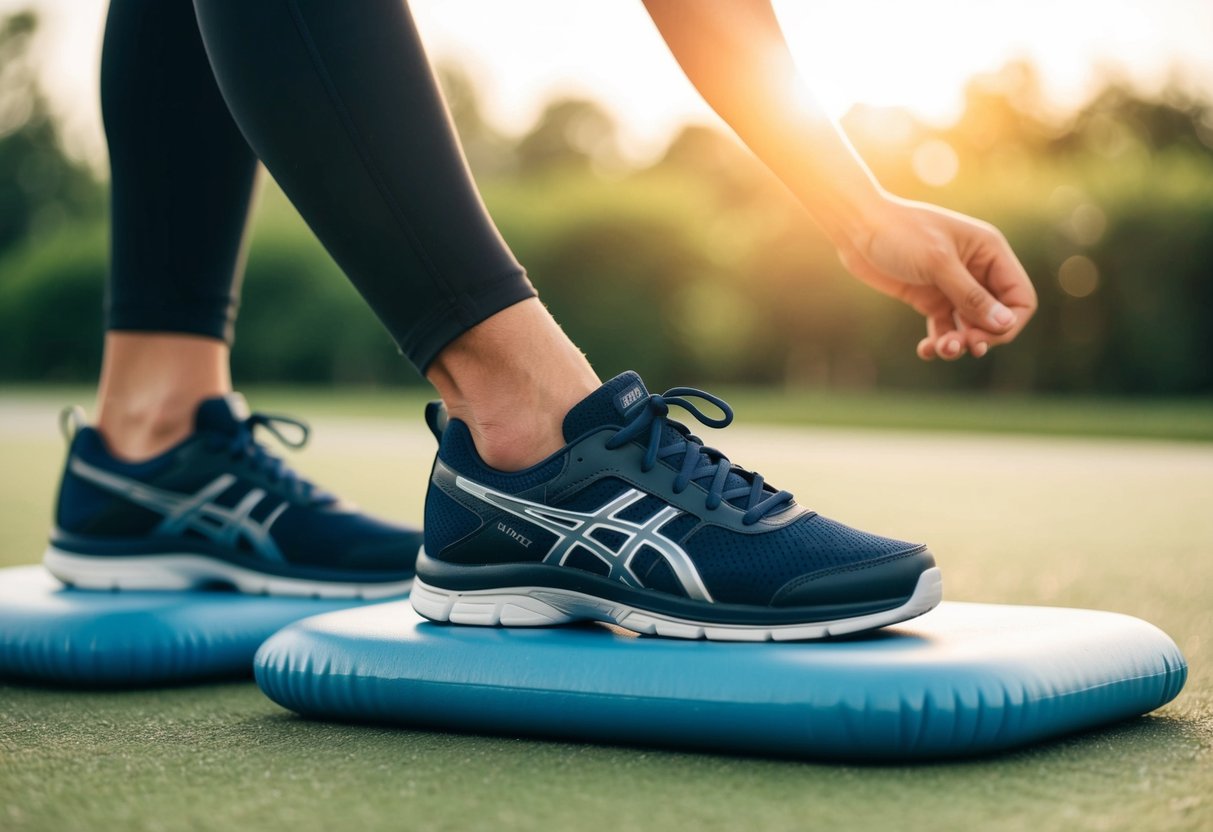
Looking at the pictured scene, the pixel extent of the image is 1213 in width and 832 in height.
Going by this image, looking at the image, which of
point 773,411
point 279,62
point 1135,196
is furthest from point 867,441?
point 1135,196

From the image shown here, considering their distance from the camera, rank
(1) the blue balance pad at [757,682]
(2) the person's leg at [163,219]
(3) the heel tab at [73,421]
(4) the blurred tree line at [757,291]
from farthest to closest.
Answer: (4) the blurred tree line at [757,291], (3) the heel tab at [73,421], (2) the person's leg at [163,219], (1) the blue balance pad at [757,682]

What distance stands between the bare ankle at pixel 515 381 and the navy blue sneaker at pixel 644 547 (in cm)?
2

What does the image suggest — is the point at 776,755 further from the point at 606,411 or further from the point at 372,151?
the point at 372,151

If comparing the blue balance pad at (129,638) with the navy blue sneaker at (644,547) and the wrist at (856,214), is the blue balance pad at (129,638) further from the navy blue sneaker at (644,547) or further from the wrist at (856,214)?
the wrist at (856,214)

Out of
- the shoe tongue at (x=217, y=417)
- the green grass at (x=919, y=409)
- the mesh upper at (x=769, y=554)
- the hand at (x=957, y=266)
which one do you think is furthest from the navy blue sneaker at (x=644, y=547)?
the green grass at (x=919, y=409)

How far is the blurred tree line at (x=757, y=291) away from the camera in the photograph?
15.8 metres

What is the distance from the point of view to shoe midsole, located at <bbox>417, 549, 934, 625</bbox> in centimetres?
125

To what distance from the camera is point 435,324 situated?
1.28 meters

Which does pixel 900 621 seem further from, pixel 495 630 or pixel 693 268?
pixel 693 268

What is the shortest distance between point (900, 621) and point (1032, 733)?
188mm

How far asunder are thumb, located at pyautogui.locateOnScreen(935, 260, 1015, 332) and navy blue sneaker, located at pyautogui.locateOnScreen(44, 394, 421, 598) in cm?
82

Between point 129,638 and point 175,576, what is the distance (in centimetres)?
30

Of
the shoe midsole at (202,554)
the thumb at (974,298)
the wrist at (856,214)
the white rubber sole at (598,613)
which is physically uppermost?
the wrist at (856,214)

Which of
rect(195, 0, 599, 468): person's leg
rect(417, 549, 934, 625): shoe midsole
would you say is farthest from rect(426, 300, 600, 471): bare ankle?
rect(417, 549, 934, 625): shoe midsole
